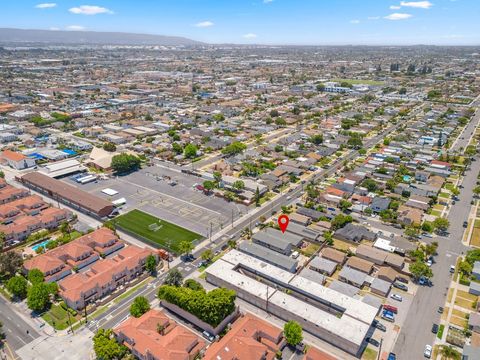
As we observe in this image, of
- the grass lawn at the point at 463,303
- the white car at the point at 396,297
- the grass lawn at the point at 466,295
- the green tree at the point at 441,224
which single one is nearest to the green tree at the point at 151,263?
the white car at the point at 396,297

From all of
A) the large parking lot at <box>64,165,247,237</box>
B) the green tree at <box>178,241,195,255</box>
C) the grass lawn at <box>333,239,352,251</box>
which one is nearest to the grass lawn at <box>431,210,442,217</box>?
the grass lawn at <box>333,239,352,251</box>

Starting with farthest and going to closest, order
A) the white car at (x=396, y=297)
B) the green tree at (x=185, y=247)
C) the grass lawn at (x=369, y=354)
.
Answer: the green tree at (x=185, y=247) → the white car at (x=396, y=297) → the grass lawn at (x=369, y=354)

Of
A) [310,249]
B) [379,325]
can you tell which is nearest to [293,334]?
[379,325]

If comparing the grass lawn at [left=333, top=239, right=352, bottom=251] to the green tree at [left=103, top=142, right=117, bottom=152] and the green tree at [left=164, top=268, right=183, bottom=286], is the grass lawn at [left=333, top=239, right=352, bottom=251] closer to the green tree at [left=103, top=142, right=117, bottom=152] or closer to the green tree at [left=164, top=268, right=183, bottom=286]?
the green tree at [left=164, top=268, right=183, bottom=286]

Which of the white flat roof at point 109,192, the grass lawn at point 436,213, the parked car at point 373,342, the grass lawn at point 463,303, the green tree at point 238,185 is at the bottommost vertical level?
the parked car at point 373,342

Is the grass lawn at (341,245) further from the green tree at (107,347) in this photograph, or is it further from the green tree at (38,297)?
the green tree at (38,297)

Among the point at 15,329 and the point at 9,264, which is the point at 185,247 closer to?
the point at 15,329
